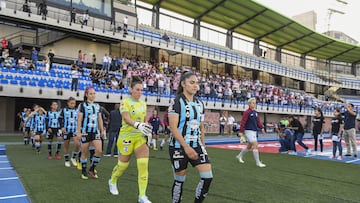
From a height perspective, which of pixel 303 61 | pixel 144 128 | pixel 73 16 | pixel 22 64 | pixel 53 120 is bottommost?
pixel 53 120

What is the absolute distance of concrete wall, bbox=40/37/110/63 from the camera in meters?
24.5

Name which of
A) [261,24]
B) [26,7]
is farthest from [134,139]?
[261,24]

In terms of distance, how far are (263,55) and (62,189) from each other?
46.0m

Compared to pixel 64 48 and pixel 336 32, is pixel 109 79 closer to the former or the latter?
pixel 64 48

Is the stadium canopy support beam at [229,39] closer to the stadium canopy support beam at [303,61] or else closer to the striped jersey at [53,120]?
the stadium canopy support beam at [303,61]

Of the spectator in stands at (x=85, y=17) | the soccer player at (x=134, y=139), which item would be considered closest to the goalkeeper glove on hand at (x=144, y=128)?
the soccer player at (x=134, y=139)

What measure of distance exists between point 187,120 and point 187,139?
0.79 feet

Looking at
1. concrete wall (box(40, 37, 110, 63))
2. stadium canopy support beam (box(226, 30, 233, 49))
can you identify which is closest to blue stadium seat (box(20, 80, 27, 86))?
concrete wall (box(40, 37, 110, 63))

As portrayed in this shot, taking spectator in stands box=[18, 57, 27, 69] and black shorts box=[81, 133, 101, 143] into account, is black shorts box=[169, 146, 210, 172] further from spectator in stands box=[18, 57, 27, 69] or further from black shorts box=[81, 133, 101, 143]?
spectator in stands box=[18, 57, 27, 69]

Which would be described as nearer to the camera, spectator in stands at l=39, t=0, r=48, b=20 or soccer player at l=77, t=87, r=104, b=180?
soccer player at l=77, t=87, r=104, b=180

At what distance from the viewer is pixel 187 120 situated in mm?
3695

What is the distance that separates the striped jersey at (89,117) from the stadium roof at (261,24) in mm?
30405

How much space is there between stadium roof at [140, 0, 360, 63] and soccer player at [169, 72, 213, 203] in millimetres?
32977

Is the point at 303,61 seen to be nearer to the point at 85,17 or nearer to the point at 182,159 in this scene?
the point at 85,17
